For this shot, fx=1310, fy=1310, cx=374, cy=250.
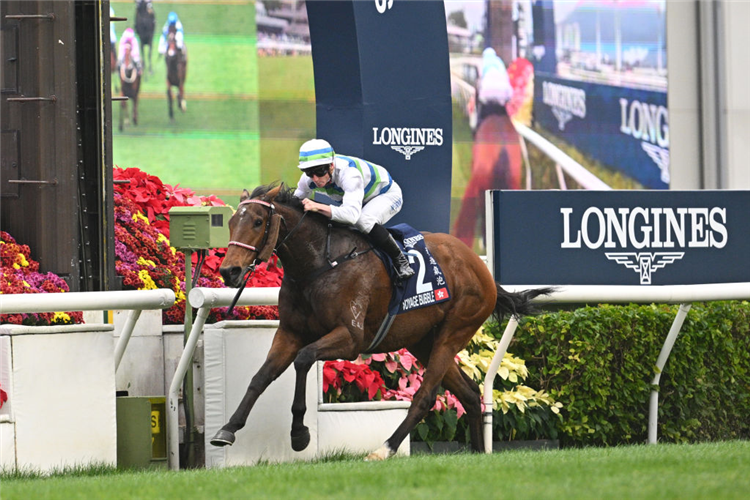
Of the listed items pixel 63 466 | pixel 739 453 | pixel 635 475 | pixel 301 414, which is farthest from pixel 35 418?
pixel 739 453

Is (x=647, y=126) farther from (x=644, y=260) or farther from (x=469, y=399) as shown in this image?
(x=469, y=399)

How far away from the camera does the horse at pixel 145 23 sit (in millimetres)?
18438

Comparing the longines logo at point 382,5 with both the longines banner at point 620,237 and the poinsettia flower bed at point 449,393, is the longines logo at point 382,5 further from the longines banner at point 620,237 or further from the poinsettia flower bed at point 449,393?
the poinsettia flower bed at point 449,393

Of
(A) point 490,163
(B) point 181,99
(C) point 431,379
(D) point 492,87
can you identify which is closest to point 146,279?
(C) point 431,379

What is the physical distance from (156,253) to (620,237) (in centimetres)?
337

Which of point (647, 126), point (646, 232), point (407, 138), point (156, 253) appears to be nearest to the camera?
point (407, 138)

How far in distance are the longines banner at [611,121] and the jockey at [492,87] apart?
512 mm

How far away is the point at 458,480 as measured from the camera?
18.1 feet

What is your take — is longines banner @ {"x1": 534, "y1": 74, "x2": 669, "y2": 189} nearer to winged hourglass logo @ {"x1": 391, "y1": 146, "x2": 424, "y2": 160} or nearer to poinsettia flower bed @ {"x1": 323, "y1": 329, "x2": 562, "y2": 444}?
poinsettia flower bed @ {"x1": 323, "y1": 329, "x2": 562, "y2": 444}

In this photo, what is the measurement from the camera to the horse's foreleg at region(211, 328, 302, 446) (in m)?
Result: 6.88

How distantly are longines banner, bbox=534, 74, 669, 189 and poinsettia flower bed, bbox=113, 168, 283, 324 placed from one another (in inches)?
420

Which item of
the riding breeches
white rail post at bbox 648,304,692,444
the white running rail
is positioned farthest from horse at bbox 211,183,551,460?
white rail post at bbox 648,304,692,444

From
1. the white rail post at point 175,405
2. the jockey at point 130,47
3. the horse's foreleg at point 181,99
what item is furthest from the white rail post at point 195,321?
the jockey at point 130,47

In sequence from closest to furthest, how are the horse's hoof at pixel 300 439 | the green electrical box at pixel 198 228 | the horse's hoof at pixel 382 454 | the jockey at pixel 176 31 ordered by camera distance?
the horse's hoof at pixel 300 439 < the horse's hoof at pixel 382 454 < the green electrical box at pixel 198 228 < the jockey at pixel 176 31
